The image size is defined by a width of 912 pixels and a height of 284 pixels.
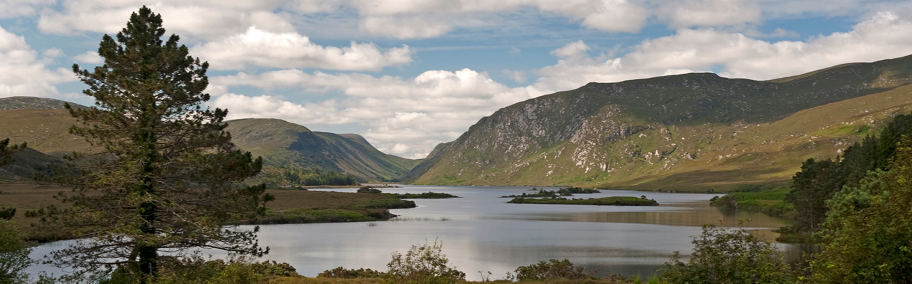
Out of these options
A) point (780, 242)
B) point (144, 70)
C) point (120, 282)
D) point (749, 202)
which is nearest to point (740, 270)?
point (120, 282)

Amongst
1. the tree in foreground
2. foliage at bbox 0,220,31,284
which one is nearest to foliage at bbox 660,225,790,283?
the tree in foreground

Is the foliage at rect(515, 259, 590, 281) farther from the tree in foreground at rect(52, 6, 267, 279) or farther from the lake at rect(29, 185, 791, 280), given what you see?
the tree in foreground at rect(52, 6, 267, 279)

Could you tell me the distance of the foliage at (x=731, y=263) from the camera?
24344 millimetres

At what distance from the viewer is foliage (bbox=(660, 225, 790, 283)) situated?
2434 cm

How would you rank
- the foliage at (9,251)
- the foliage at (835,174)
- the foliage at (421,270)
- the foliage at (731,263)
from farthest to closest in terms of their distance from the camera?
the foliage at (835,174) → the foliage at (9,251) → the foliage at (421,270) → the foliage at (731,263)

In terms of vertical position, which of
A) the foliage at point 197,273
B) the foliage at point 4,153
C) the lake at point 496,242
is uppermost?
the foliage at point 4,153

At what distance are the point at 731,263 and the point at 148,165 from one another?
31.3 m

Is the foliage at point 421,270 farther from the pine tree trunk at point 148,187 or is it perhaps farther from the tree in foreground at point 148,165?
the pine tree trunk at point 148,187

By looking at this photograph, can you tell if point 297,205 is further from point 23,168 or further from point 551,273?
point 551,273

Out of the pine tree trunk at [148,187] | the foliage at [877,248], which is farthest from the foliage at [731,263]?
the pine tree trunk at [148,187]

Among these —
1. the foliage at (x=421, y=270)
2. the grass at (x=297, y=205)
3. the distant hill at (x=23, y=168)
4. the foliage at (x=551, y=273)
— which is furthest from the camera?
the distant hill at (x=23, y=168)

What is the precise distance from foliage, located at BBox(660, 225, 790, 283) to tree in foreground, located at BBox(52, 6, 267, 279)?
2499 cm

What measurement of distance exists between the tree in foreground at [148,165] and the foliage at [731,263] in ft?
82.0

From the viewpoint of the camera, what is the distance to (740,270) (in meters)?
24.8
